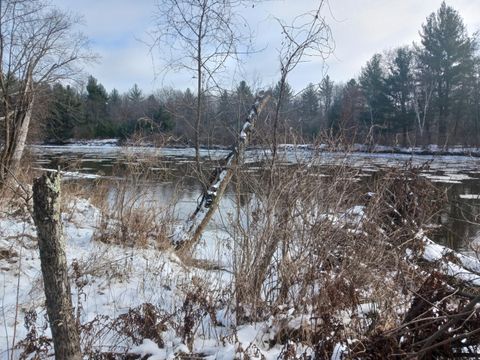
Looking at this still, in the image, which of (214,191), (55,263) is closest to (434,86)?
(214,191)

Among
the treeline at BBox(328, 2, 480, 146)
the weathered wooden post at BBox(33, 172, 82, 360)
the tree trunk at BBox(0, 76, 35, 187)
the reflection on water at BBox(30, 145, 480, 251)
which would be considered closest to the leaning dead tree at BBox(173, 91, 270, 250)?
the reflection on water at BBox(30, 145, 480, 251)

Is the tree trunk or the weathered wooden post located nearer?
the weathered wooden post

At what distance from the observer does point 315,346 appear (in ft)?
9.64

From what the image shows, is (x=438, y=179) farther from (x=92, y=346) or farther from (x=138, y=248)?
(x=92, y=346)

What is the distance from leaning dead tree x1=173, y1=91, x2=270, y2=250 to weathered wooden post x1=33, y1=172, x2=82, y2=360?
3514mm

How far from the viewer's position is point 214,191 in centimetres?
681

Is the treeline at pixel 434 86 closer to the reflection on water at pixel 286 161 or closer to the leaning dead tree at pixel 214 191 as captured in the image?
the reflection on water at pixel 286 161

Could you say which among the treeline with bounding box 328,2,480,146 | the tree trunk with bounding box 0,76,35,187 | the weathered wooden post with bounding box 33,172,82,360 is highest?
the treeline with bounding box 328,2,480,146

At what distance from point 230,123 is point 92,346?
435 cm

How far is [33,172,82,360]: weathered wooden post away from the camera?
2504 millimetres

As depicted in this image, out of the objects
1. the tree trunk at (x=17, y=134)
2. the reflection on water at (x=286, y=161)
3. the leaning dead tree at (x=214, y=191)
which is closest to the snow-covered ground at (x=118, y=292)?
the leaning dead tree at (x=214, y=191)

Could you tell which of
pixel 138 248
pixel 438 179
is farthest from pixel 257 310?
pixel 438 179

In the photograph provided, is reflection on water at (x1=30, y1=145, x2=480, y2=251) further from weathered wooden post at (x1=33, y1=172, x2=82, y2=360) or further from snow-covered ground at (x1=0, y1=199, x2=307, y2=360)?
snow-covered ground at (x1=0, y1=199, x2=307, y2=360)

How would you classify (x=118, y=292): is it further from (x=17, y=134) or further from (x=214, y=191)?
(x=17, y=134)
